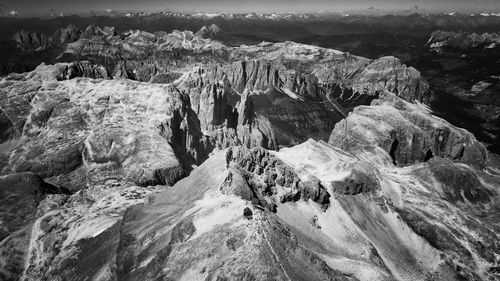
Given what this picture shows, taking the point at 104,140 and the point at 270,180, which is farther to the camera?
the point at 104,140

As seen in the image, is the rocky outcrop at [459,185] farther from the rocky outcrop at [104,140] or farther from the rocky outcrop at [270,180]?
the rocky outcrop at [104,140]

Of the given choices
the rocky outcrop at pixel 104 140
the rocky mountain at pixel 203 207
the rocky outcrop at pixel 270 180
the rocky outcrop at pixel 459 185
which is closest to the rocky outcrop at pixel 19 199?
the rocky mountain at pixel 203 207

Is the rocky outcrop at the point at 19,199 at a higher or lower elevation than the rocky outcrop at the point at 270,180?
lower

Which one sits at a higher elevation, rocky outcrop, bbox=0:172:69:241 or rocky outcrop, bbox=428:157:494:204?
rocky outcrop, bbox=0:172:69:241

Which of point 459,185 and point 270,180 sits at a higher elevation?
point 270,180

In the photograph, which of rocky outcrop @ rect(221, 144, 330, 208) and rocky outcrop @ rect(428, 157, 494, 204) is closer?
Result: rocky outcrop @ rect(221, 144, 330, 208)

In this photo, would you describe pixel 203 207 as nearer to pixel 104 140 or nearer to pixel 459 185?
pixel 104 140

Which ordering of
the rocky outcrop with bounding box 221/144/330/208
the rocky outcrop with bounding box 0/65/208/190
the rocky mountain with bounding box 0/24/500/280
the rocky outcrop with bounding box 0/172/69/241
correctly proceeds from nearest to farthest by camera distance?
the rocky mountain with bounding box 0/24/500/280, the rocky outcrop with bounding box 221/144/330/208, the rocky outcrop with bounding box 0/172/69/241, the rocky outcrop with bounding box 0/65/208/190

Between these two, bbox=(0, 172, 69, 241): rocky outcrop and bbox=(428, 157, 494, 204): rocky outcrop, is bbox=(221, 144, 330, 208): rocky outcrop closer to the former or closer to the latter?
bbox=(0, 172, 69, 241): rocky outcrop

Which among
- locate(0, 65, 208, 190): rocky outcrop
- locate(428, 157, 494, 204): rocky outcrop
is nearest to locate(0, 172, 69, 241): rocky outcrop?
locate(0, 65, 208, 190): rocky outcrop

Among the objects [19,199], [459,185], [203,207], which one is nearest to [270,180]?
[203,207]

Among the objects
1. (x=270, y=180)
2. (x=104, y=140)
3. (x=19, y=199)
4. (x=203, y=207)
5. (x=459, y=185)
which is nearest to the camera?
(x=203, y=207)

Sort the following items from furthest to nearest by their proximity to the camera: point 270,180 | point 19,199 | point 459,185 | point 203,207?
point 459,185 < point 19,199 < point 270,180 < point 203,207

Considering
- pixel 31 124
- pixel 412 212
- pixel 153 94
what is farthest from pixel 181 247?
pixel 31 124
